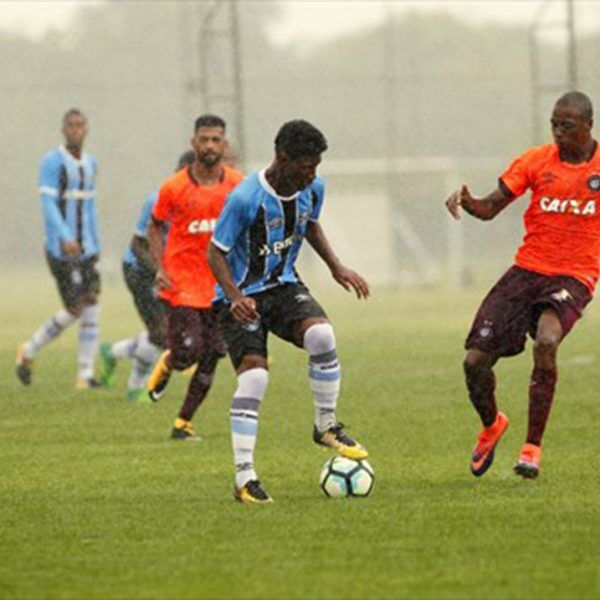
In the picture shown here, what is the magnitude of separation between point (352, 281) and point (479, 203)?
2.78 feet

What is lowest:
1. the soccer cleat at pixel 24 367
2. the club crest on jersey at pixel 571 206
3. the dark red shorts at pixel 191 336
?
the soccer cleat at pixel 24 367

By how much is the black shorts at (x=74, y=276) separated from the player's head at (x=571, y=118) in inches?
368

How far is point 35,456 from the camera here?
14227mm

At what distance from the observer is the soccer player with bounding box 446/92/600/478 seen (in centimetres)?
1189

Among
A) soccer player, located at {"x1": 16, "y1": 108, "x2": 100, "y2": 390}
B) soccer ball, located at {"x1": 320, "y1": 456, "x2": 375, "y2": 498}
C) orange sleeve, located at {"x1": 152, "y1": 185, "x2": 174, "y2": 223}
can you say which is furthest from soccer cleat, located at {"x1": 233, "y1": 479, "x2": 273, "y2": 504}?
soccer player, located at {"x1": 16, "y1": 108, "x2": 100, "y2": 390}

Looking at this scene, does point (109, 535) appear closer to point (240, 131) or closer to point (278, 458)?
point (278, 458)

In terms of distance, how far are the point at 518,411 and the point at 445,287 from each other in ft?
92.0

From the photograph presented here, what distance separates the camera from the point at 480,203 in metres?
12.0

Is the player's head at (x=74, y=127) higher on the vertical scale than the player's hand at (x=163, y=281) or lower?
higher

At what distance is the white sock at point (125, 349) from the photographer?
19.6 m

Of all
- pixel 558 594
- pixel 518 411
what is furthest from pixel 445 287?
pixel 558 594

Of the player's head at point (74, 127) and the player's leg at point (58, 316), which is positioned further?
the player's leg at point (58, 316)

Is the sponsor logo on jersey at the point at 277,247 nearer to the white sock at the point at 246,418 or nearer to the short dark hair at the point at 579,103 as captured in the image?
the white sock at the point at 246,418

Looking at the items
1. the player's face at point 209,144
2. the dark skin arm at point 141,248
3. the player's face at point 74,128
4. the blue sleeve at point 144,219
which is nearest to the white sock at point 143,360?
the dark skin arm at point 141,248
